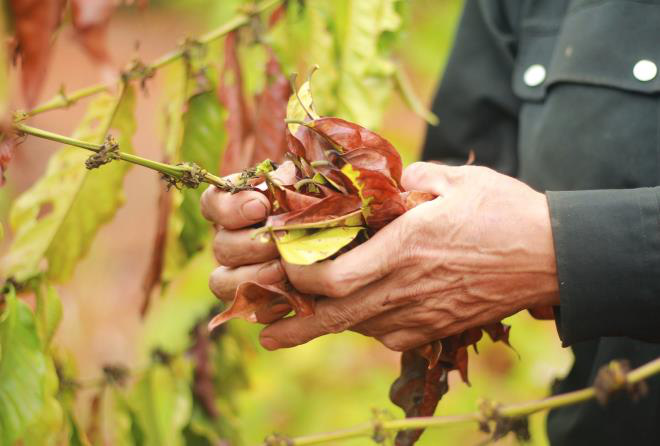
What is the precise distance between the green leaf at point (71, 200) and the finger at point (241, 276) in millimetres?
261

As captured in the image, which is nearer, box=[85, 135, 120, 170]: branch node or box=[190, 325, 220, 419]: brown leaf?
box=[85, 135, 120, 170]: branch node

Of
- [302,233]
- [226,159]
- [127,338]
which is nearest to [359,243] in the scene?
[302,233]

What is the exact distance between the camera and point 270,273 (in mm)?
765

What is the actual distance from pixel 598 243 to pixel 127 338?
2.72m

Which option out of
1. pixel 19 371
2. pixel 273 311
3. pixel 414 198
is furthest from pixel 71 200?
pixel 414 198

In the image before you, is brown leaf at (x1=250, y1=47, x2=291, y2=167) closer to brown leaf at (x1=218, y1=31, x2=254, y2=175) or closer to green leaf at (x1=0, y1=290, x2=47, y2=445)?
brown leaf at (x1=218, y1=31, x2=254, y2=175)

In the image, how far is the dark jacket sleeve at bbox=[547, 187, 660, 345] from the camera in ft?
2.55

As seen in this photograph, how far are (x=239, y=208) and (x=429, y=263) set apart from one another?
0.62ft

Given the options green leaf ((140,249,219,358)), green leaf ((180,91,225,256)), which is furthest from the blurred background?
green leaf ((180,91,225,256))

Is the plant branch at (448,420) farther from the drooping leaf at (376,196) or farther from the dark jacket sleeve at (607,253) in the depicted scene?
the drooping leaf at (376,196)

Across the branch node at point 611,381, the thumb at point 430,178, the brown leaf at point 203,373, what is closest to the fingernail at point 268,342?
the thumb at point 430,178

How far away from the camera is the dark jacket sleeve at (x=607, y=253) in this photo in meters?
0.78

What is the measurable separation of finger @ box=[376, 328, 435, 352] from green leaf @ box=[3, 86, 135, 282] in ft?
1.35

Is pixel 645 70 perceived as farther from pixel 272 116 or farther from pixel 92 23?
pixel 92 23
